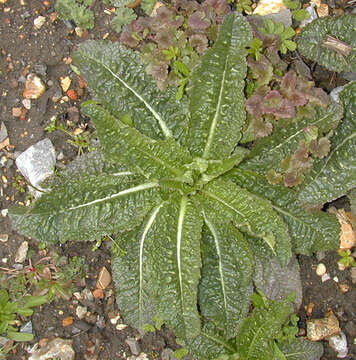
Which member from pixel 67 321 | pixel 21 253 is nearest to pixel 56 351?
pixel 67 321

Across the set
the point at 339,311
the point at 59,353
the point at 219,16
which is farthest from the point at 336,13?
the point at 59,353

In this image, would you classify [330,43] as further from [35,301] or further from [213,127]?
[35,301]

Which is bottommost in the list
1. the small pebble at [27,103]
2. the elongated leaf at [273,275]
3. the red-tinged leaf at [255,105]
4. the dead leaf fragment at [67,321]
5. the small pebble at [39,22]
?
the dead leaf fragment at [67,321]

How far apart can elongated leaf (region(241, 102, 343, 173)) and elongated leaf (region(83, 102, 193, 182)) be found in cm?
48

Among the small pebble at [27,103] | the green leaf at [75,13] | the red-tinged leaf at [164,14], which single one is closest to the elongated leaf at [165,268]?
the red-tinged leaf at [164,14]

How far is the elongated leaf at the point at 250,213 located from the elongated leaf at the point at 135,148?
0.22 m

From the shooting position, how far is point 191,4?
295cm

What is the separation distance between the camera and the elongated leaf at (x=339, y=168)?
271 centimetres

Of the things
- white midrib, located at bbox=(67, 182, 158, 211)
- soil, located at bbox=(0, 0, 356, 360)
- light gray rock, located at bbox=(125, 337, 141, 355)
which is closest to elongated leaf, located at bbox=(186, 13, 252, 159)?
white midrib, located at bbox=(67, 182, 158, 211)

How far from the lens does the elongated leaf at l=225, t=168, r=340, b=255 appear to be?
2760mm

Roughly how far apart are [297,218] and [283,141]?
48 centimetres

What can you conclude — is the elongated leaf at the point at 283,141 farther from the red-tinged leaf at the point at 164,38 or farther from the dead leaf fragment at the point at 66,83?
the dead leaf fragment at the point at 66,83

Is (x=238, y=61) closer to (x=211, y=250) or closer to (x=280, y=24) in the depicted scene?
(x=280, y=24)

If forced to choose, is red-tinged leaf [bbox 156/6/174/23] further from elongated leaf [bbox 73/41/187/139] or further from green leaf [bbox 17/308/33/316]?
green leaf [bbox 17/308/33/316]
